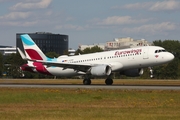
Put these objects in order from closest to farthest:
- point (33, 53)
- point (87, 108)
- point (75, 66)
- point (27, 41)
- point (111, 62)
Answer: point (87, 108), point (111, 62), point (75, 66), point (33, 53), point (27, 41)

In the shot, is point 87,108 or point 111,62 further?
point 111,62

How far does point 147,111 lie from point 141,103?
486 centimetres

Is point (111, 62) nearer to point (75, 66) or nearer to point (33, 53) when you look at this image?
point (75, 66)

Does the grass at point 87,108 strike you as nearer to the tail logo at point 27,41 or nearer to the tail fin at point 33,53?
the tail fin at point 33,53

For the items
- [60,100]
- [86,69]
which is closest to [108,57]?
[86,69]

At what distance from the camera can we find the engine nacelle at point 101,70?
54.9m

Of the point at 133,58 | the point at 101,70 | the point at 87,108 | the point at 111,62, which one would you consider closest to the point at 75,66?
the point at 101,70

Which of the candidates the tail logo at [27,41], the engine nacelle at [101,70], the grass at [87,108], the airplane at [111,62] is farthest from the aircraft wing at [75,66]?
the grass at [87,108]

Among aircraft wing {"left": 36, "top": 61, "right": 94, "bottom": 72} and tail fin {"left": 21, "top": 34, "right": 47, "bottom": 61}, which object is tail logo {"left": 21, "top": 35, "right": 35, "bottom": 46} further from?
aircraft wing {"left": 36, "top": 61, "right": 94, "bottom": 72}

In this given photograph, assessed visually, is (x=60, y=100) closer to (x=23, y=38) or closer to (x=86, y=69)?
(x=86, y=69)

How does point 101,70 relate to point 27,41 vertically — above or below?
below

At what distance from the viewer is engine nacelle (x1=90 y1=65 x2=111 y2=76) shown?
5494 centimetres

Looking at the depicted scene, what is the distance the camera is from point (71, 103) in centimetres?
3016

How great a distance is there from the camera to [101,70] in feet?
180
